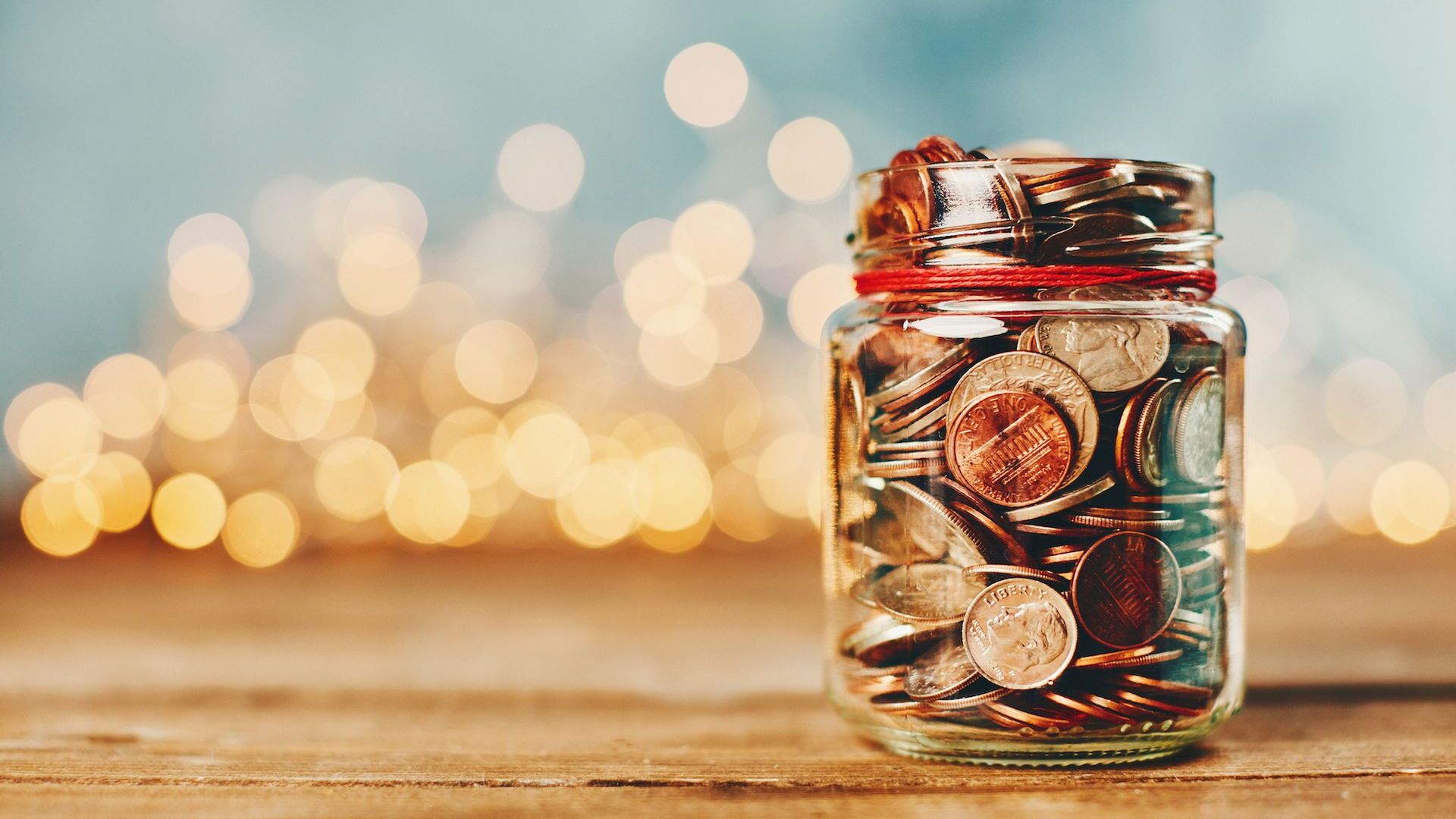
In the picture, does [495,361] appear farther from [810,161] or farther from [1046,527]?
[1046,527]

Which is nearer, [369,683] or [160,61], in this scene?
[369,683]

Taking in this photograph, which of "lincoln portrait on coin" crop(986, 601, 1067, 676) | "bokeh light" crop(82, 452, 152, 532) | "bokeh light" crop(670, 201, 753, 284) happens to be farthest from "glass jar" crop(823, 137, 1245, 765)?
"bokeh light" crop(82, 452, 152, 532)

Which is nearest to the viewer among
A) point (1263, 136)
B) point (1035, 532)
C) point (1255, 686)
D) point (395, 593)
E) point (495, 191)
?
point (1035, 532)

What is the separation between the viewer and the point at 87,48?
7.79ft

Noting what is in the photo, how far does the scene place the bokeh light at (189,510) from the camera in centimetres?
191

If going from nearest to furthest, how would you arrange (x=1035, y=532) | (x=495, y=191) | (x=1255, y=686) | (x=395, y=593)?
(x=1035, y=532) < (x=1255, y=686) < (x=395, y=593) < (x=495, y=191)

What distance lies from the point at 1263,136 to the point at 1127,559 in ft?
7.31

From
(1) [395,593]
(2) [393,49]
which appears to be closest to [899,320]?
(1) [395,593]

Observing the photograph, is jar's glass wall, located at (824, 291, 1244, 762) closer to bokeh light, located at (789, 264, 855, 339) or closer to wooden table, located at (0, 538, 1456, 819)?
wooden table, located at (0, 538, 1456, 819)

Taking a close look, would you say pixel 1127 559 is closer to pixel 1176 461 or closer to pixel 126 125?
pixel 1176 461

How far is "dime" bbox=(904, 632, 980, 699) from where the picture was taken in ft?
1.91

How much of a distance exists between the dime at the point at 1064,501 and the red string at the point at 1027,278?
120mm

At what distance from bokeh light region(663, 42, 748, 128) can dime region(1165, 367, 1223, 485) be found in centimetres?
166

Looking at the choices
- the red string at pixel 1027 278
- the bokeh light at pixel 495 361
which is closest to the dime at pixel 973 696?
the red string at pixel 1027 278
